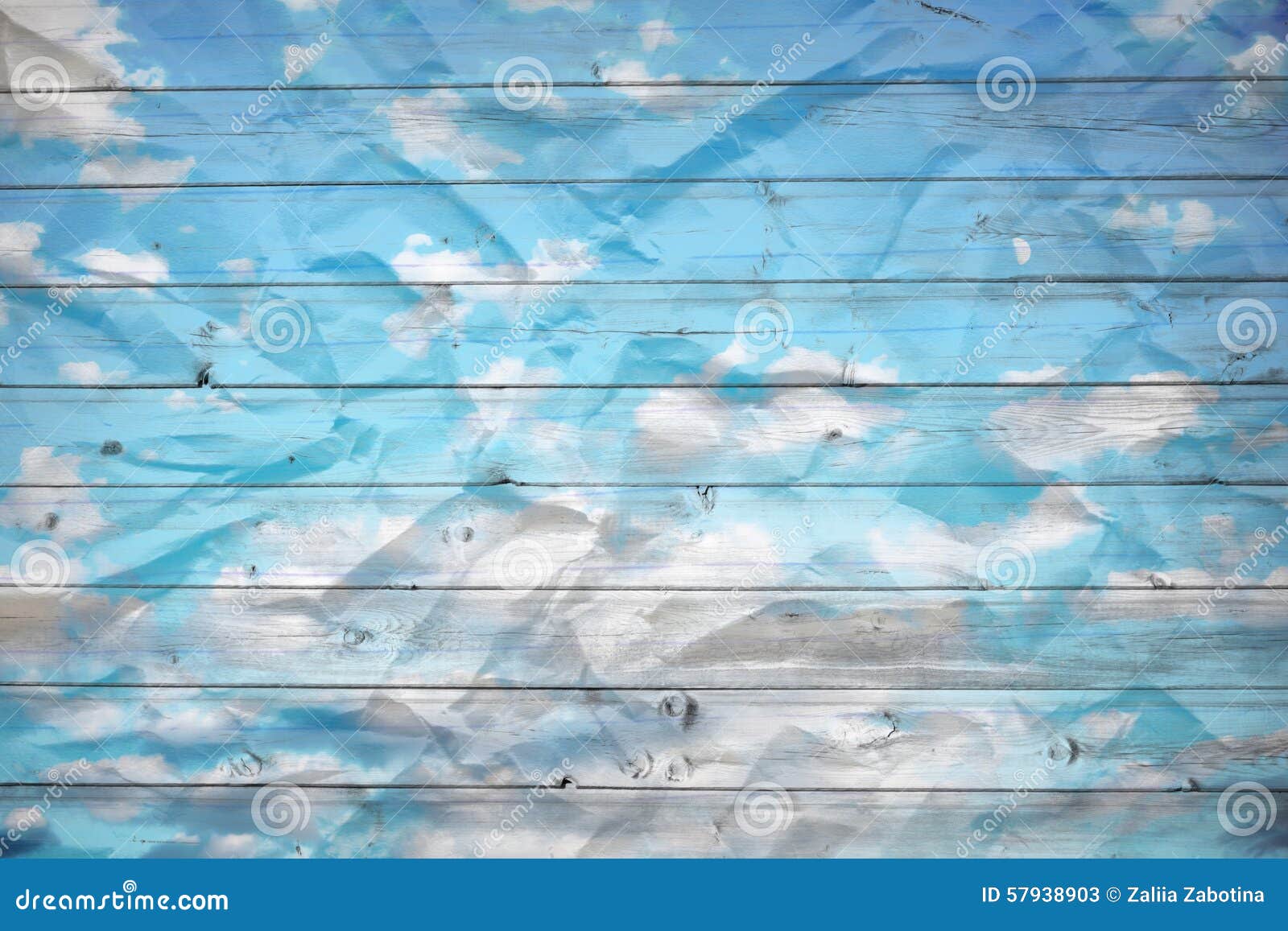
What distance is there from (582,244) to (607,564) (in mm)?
564

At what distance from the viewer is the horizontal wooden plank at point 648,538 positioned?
1.46 m

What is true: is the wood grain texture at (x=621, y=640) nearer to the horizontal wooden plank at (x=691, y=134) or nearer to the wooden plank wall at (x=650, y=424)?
the wooden plank wall at (x=650, y=424)

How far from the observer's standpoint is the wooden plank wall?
4.79 feet

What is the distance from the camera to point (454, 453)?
146 cm

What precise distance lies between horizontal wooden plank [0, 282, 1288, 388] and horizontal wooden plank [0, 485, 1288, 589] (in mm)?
205

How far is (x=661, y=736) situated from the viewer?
1.47 metres

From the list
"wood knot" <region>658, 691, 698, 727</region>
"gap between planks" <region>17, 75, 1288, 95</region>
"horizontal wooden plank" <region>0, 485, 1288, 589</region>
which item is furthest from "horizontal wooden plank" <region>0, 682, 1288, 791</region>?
"gap between planks" <region>17, 75, 1288, 95</region>

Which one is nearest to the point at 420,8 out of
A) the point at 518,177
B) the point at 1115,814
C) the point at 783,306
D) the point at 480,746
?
the point at 518,177

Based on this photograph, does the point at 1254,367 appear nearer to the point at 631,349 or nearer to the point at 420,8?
the point at 631,349

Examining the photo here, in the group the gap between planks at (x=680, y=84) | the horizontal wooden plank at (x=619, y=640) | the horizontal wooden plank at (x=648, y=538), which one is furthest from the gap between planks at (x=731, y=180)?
the horizontal wooden plank at (x=619, y=640)

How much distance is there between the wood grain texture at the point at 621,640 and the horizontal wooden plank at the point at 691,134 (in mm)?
743

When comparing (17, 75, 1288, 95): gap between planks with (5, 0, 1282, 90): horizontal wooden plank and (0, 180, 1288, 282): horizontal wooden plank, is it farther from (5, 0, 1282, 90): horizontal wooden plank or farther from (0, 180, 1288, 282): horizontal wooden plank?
(0, 180, 1288, 282): horizontal wooden plank

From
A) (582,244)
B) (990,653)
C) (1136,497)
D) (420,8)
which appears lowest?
(990,653)

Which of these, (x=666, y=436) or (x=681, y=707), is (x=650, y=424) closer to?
(x=666, y=436)
